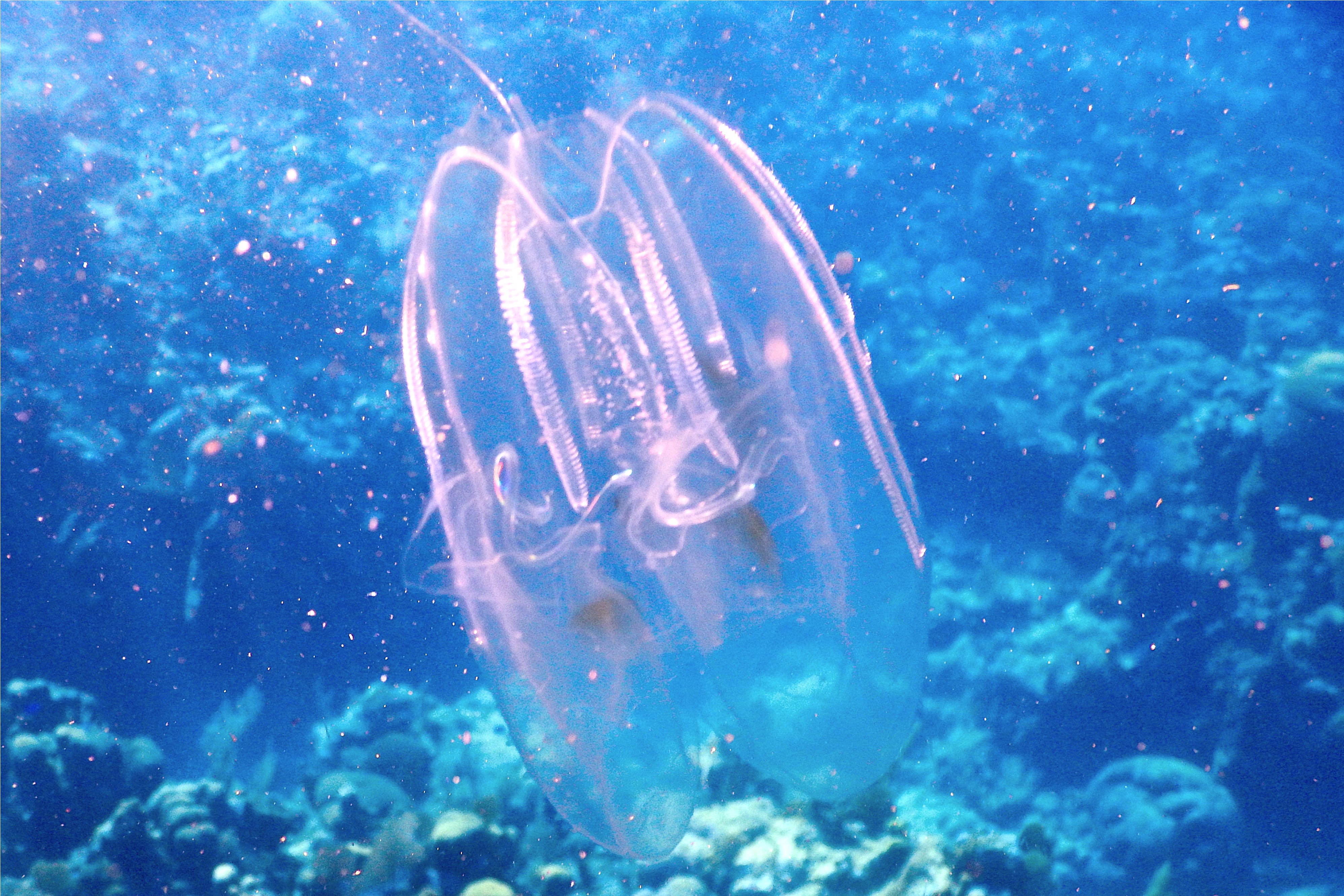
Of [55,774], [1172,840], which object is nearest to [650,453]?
[1172,840]

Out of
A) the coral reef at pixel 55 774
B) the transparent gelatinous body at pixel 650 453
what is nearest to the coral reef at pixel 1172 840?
the transparent gelatinous body at pixel 650 453

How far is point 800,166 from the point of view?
6043 millimetres

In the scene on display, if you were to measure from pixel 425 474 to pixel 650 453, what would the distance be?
3283 millimetres

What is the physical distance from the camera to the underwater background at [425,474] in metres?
3.62

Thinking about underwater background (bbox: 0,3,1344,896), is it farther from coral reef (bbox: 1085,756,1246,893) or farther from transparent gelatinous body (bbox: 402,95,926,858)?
transparent gelatinous body (bbox: 402,95,926,858)

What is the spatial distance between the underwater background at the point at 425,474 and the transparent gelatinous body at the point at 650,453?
37.6 inches

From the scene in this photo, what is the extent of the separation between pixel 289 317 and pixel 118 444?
1.36 m

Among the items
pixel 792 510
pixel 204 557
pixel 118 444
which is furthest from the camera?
pixel 204 557

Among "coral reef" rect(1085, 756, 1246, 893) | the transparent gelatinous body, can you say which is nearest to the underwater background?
"coral reef" rect(1085, 756, 1246, 893)

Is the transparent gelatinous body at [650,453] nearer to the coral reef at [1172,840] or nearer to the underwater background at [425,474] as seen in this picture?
the underwater background at [425,474]

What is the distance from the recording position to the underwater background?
362cm

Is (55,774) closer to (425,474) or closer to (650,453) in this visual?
(425,474)

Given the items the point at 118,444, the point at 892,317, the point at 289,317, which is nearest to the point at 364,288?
the point at 289,317

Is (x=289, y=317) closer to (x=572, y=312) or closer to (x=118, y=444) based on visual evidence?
(x=118, y=444)
